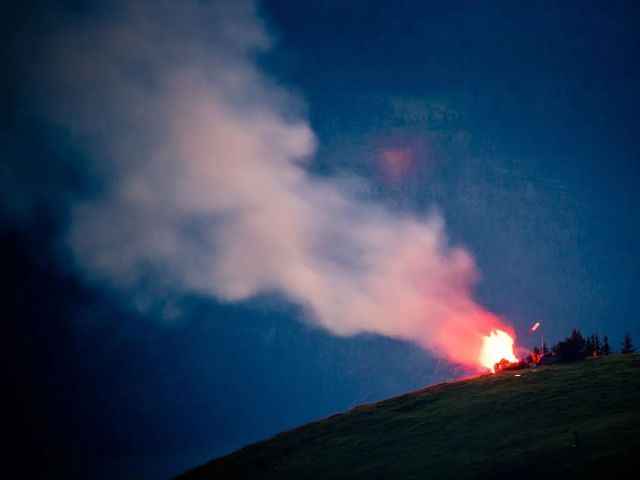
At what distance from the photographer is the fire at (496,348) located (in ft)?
351

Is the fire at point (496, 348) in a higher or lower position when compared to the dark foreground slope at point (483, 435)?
higher

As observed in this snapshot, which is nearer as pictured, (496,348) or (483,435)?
(483,435)

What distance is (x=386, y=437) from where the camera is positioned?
6362 centimetres

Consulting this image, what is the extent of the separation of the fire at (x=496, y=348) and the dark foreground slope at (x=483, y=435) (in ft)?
83.7

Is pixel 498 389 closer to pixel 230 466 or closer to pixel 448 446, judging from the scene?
pixel 448 446

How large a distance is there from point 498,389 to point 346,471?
3005cm

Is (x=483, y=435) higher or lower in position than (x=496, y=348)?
lower

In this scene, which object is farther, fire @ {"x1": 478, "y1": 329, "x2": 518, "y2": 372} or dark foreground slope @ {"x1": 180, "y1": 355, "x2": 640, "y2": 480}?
fire @ {"x1": 478, "y1": 329, "x2": 518, "y2": 372}

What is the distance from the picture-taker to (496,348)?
4323 inches

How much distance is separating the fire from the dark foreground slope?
83.7 ft

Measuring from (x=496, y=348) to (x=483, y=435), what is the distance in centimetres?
6113

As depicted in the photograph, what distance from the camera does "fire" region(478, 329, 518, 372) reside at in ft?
351

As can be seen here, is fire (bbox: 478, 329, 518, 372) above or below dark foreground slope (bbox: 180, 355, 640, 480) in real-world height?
above

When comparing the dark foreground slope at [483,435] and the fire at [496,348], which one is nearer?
the dark foreground slope at [483,435]
